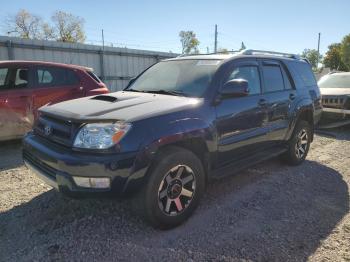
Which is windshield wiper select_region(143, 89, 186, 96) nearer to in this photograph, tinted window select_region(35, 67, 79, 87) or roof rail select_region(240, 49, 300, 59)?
roof rail select_region(240, 49, 300, 59)

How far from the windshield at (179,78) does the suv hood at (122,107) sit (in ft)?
0.69

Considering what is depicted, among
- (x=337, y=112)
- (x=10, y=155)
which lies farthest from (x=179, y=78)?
(x=337, y=112)

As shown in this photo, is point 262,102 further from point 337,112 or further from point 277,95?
point 337,112

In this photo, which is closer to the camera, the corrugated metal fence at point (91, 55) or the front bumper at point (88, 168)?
the front bumper at point (88, 168)

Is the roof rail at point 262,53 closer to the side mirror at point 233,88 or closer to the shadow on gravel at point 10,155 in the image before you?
the side mirror at point 233,88

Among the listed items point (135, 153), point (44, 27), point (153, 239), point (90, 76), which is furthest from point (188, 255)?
point (44, 27)

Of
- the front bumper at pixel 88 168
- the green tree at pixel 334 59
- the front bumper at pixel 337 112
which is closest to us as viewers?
the front bumper at pixel 88 168

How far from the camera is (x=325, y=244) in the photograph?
10.6 feet

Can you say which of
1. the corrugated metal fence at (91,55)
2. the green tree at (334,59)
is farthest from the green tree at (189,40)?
the corrugated metal fence at (91,55)

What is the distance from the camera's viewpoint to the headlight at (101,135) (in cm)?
296

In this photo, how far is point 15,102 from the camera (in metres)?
6.19

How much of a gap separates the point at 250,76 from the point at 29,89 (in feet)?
14.1

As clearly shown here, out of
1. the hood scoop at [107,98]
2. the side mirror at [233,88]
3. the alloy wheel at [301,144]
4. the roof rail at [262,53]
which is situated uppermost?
the roof rail at [262,53]

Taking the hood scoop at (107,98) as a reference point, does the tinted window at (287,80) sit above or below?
above
